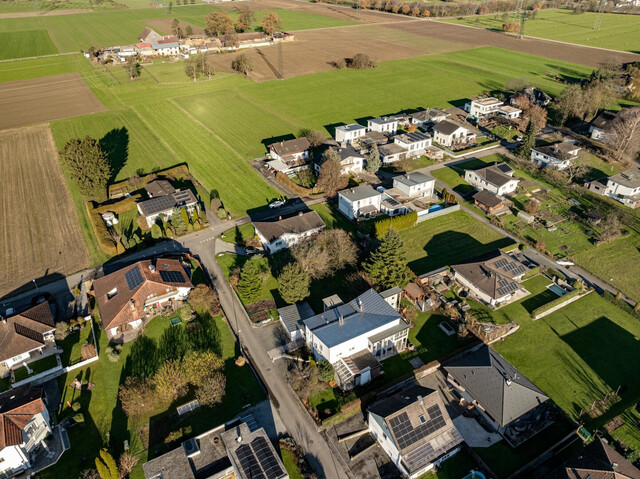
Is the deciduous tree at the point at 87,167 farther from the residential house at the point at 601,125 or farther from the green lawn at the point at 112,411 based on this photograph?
the residential house at the point at 601,125

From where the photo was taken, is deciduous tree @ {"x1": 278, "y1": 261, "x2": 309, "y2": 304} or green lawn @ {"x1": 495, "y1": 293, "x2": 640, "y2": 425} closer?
green lawn @ {"x1": 495, "y1": 293, "x2": 640, "y2": 425}

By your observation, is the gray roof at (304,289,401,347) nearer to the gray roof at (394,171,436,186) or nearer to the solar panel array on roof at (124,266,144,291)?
the solar panel array on roof at (124,266,144,291)

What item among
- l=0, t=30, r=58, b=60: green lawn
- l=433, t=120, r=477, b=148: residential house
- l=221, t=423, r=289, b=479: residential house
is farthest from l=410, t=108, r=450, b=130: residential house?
l=0, t=30, r=58, b=60: green lawn

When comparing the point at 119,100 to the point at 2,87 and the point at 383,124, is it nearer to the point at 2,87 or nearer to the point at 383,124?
the point at 2,87

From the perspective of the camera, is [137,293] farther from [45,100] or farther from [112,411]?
[45,100]

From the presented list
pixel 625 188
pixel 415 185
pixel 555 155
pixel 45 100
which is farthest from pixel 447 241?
pixel 45 100
